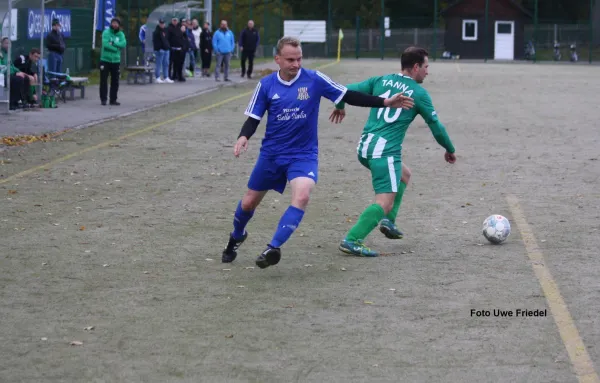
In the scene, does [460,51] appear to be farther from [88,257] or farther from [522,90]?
[88,257]

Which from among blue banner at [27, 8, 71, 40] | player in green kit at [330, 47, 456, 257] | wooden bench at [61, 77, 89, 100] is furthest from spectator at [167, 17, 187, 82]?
player in green kit at [330, 47, 456, 257]

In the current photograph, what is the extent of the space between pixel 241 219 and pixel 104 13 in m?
27.1

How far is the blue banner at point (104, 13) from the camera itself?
33.8 metres

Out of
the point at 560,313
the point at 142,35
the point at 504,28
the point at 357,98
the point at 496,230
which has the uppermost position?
the point at 504,28

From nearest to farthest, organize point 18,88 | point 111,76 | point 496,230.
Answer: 1. point 496,230
2. point 18,88
3. point 111,76

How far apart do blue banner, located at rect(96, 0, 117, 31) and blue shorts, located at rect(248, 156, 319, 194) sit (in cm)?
2675

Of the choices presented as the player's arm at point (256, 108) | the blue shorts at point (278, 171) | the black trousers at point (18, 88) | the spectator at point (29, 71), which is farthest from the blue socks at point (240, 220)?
the spectator at point (29, 71)

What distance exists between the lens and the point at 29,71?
72.8 feet

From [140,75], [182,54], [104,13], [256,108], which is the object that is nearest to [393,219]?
[256,108]

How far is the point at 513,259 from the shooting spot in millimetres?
8492

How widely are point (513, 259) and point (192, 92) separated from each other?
834 inches

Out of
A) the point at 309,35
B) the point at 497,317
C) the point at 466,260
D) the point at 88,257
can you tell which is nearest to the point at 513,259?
the point at 466,260

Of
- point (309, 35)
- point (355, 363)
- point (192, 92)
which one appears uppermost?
point (309, 35)

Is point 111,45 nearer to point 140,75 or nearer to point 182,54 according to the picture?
point 140,75
